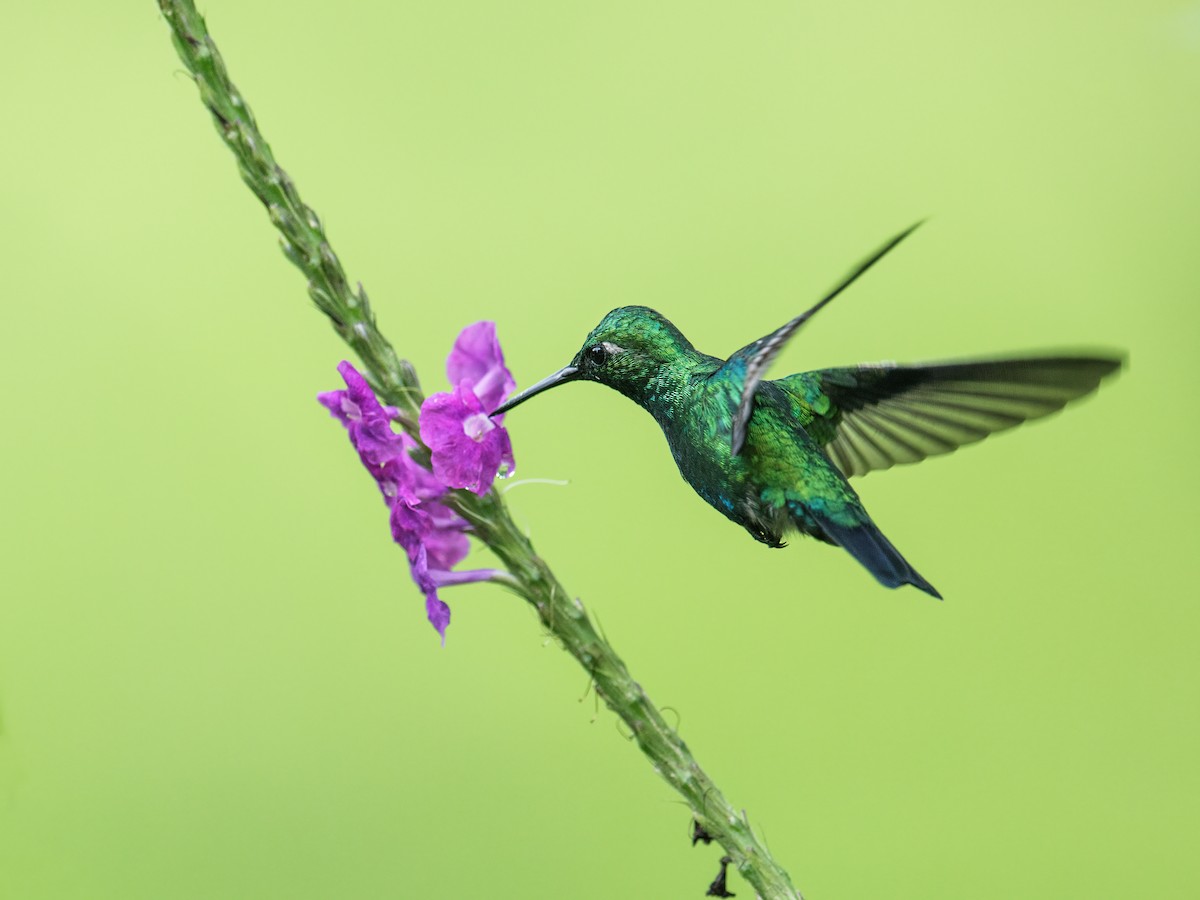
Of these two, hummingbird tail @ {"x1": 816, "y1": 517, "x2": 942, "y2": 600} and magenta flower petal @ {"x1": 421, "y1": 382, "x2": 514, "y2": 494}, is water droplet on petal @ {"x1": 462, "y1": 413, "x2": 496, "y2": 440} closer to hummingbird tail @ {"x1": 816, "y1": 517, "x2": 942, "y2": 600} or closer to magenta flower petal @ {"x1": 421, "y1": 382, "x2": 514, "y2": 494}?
magenta flower petal @ {"x1": 421, "y1": 382, "x2": 514, "y2": 494}

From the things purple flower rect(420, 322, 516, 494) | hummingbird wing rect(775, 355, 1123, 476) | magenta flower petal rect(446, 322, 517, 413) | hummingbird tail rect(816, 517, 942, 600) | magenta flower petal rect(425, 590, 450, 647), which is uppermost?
magenta flower petal rect(446, 322, 517, 413)

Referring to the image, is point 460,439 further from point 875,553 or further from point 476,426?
point 875,553

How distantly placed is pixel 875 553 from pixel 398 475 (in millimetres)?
622

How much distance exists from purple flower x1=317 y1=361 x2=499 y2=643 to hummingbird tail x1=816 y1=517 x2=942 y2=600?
470 millimetres

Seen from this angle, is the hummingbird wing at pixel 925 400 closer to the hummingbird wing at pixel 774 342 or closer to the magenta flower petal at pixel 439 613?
the hummingbird wing at pixel 774 342

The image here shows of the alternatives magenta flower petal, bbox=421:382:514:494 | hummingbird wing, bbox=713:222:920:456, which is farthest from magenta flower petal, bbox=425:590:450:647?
hummingbird wing, bbox=713:222:920:456

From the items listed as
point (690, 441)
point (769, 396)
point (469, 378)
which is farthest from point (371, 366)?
point (769, 396)

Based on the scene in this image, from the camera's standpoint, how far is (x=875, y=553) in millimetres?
1407

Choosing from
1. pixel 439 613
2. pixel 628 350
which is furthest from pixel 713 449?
pixel 439 613

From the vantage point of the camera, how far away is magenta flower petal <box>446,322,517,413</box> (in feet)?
5.31

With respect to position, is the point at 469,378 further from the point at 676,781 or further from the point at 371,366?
the point at 676,781

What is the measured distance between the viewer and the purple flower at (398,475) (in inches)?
53.8

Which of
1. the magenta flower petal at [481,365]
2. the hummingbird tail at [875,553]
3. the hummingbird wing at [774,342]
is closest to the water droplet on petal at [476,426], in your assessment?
the magenta flower petal at [481,365]

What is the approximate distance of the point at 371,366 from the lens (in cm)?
140
